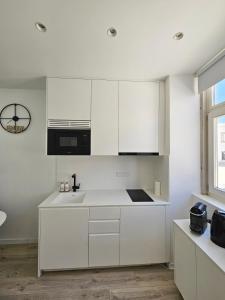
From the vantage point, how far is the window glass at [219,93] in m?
1.88

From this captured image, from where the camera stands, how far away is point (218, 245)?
1.22m

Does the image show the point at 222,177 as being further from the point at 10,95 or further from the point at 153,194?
the point at 10,95

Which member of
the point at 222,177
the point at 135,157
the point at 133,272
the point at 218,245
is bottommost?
the point at 133,272

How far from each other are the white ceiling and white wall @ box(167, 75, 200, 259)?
0.71 feet

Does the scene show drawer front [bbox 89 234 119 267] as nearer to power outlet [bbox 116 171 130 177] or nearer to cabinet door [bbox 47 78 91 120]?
power outlet [bbox 116 171 130 177]

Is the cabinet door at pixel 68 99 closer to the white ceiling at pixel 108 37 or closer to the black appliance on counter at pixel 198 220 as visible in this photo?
the white ceiling at pixel 108 37

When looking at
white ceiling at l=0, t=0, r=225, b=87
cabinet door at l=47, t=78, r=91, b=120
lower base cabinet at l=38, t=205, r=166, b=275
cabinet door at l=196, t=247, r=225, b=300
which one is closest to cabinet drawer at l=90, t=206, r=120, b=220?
lower base cabinet at l=38, t=205, r=166, b=275

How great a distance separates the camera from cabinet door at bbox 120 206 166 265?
6.43ft

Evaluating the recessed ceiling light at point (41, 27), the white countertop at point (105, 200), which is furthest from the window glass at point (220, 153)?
the recessed ceiling light at point (41, 27)

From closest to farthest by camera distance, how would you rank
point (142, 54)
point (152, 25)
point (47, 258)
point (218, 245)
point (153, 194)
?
point (218, 245) → point (152, 25) → point (142, 54) → point (47, 258) → point (153, 194)

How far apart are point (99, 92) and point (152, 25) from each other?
96cm

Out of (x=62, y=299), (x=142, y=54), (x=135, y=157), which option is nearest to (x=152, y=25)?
(x=142, y=54)

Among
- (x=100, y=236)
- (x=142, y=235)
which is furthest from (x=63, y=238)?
(x=142, y=235)

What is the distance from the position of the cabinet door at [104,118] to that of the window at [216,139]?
1.14m
